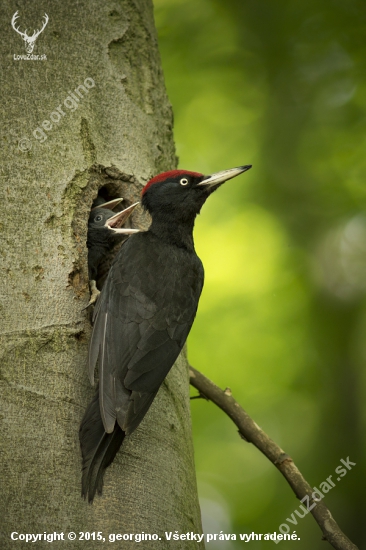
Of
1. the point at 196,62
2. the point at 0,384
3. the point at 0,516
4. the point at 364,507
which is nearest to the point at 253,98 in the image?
the point at 196,62

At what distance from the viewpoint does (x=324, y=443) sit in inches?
234

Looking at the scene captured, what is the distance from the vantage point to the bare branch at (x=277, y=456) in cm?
305

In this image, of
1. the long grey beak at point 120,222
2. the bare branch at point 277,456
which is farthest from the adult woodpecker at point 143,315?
the bare branch at point 277,456

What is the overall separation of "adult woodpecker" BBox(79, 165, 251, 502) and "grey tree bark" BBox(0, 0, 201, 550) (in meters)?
0.09

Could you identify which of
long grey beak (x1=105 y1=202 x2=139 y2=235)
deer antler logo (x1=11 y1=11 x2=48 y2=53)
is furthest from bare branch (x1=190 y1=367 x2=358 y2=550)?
deer antler logo (x1=11 y1=11 x2=48 y2=53)

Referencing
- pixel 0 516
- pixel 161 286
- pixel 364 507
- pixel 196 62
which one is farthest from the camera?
pixel 196 62

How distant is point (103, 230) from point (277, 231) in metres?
2.68

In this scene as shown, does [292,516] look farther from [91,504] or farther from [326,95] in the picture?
[326,95]

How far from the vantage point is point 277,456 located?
340 cm

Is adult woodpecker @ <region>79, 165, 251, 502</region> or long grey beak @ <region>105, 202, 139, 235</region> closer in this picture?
adult woodpecker @ <region>79, 165, 251, 502</region>

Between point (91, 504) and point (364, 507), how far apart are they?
3828mm

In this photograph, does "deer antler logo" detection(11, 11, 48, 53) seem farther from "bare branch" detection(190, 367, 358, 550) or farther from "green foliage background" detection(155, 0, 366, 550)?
"green foliage background" detection(155, 0, 366, 550)

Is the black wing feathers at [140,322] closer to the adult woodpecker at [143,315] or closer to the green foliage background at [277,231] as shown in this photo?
the adult woodpecker at [143,315]

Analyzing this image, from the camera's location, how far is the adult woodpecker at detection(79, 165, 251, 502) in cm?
260
